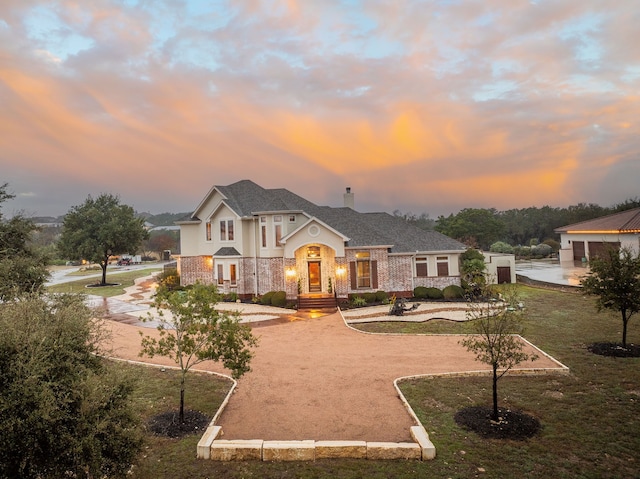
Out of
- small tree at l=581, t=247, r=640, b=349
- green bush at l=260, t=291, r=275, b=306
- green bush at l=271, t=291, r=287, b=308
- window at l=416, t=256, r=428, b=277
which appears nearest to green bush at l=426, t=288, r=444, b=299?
window at l=416, t=256, r=428, b=277

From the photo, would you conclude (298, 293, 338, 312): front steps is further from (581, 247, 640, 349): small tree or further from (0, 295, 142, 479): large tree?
(0, 295, 142, 479): large tree

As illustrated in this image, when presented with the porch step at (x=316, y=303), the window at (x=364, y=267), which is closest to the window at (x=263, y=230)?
the porch step at (x=316, y=303)

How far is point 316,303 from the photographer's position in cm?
2447

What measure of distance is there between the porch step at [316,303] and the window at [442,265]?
8.19 m

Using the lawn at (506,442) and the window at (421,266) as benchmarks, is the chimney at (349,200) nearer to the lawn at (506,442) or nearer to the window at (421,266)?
the window at (421,266)

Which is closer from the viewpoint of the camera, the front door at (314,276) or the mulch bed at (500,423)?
the mulch bed at (500,423)

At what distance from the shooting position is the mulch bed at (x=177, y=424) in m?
8.57

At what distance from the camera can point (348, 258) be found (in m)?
25.7

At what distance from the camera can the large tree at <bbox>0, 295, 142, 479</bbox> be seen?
4551mm

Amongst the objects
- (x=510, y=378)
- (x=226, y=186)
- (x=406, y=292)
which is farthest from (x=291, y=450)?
(x=226, y=186)

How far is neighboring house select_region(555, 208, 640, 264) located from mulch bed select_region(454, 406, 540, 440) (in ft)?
87.7

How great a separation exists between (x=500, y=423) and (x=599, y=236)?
35100 mm

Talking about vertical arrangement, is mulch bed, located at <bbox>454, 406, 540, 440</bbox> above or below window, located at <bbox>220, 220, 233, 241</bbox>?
below

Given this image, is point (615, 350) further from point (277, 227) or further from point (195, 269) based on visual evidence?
point (195, 269)
